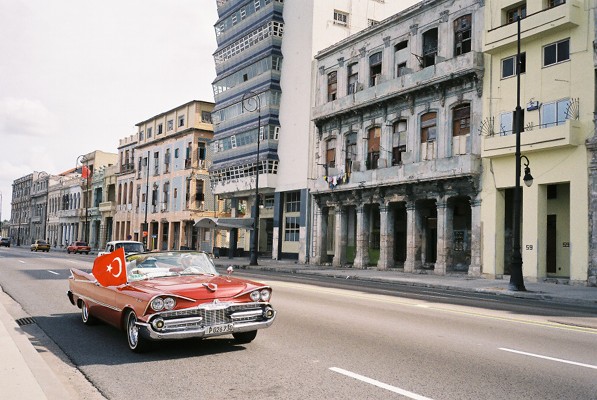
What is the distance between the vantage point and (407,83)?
33.9 meters

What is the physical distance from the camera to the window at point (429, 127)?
32875mm

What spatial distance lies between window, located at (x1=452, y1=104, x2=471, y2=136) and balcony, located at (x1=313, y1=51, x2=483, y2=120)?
1.75 metres

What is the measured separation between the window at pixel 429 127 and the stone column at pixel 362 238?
21.1 feet

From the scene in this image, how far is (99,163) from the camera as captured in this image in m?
92.6

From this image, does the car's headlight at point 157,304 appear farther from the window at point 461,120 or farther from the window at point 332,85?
the window at point 332,85

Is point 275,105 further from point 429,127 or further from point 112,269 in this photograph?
point 112,269

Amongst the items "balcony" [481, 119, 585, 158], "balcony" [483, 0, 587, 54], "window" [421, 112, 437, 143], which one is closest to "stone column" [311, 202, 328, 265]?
"window" [421, 112, 437, 143]

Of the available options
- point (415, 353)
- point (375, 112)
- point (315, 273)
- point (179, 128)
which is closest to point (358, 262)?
point (315, 273)

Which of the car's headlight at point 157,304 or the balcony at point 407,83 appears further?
the balcony at point 407,83

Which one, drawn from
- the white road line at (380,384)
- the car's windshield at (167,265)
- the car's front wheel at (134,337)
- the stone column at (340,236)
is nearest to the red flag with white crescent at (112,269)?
the car's windshield at (167,265)

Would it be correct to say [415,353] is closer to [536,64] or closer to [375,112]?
[536,64]

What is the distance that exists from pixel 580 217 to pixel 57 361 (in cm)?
2300

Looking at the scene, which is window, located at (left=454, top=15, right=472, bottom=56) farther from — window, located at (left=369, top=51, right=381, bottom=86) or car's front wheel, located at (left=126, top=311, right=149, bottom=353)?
car's front wheel, located at (left=126, top=311, right=149, bottom=353)

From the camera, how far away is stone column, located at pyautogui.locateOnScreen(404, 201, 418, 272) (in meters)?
32.9
